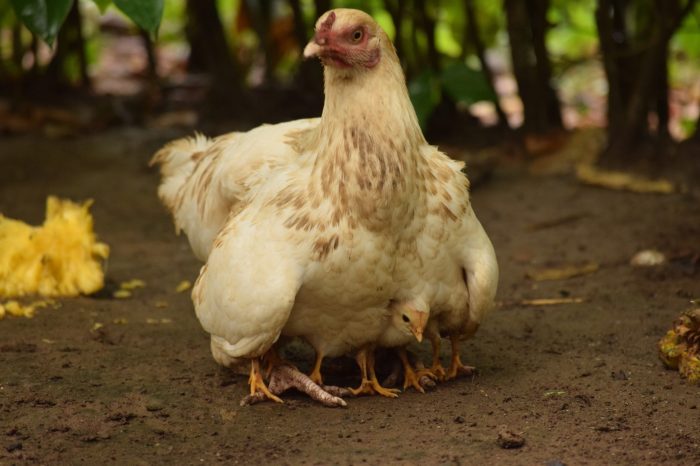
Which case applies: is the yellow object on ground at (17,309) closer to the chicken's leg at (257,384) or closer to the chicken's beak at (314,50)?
the chicken's leg at (257,384)

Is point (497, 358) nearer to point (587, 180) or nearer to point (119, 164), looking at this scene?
point (587, 180)

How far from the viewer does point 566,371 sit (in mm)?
4098

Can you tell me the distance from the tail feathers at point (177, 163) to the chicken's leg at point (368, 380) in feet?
3.88

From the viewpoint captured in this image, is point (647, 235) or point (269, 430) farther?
point (647, 235)

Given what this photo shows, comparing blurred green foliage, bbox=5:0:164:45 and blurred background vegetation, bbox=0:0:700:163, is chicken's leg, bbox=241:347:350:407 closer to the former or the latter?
blurred green foliage, bbox=5:0:164:45

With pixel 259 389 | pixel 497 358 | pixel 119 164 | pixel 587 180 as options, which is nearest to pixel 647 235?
pixel 587 180

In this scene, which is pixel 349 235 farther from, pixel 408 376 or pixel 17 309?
pixel 17 309

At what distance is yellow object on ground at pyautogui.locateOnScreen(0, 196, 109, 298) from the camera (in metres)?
5.04

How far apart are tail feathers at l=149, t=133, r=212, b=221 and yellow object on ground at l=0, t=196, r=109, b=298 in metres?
0.53

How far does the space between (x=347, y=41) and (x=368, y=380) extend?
1173 millimetres

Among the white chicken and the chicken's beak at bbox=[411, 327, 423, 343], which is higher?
the white chicken

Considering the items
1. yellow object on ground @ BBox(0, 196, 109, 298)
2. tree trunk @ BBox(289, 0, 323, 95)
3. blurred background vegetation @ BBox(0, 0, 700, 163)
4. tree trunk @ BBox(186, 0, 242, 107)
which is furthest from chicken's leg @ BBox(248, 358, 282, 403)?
tree trunk @ BBox(186, 0, 242, 107)

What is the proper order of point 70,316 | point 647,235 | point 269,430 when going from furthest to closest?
point 647,235
point 70,316
point 269,430

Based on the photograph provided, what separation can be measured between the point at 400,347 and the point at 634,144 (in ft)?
10.3
